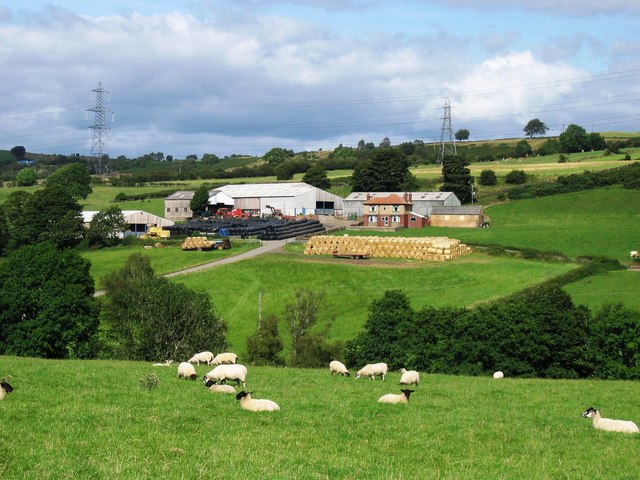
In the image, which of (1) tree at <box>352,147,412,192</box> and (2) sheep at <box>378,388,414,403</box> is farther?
(1) tree at <box>352,147,412,192</box>

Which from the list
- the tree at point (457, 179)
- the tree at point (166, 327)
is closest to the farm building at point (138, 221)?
the tree at point (457, 179)

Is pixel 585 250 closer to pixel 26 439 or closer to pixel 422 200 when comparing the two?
pixel 422 200

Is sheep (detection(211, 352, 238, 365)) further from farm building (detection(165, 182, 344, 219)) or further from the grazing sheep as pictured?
farm building (detection(165, 182, 344, 219))

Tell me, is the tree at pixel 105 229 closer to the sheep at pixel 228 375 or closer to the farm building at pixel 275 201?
the farm building at pixel 275 201

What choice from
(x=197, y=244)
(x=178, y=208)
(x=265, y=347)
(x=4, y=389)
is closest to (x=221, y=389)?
(x=4, y=389)

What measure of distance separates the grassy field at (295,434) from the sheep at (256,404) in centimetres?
32

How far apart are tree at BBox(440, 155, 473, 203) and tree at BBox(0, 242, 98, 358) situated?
325ft

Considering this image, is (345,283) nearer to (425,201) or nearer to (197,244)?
(197,244)

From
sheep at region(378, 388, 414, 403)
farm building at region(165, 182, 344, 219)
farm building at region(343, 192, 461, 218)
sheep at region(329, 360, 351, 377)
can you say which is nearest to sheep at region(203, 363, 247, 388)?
sheep at region(378, 388, 414, 403)

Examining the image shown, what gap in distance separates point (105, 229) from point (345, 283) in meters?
48.7

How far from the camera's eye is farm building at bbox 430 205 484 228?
403 ft

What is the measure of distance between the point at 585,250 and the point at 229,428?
273ft

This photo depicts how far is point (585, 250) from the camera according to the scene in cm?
9394

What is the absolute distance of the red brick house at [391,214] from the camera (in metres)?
124
